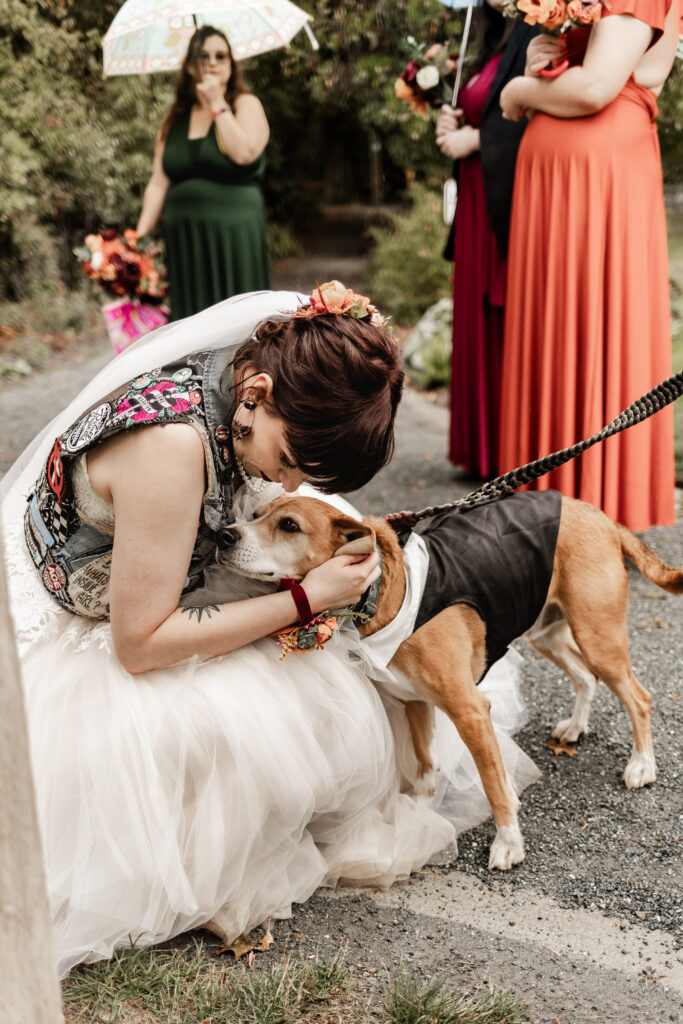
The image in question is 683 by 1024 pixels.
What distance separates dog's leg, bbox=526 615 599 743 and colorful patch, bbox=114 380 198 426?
158cm

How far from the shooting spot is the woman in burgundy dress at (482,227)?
458 centimetres

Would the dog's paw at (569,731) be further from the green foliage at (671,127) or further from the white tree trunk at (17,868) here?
the green foliage at (671,127)

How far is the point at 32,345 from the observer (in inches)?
380

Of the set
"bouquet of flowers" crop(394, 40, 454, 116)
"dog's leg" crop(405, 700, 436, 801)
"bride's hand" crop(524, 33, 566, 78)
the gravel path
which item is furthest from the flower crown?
"bouquet of flowers" crop(394, 40, 454, 116)

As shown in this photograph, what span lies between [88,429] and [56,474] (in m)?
0.16

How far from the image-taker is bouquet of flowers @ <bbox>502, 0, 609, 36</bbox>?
348cm

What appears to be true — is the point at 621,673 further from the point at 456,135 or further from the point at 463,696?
the point at 456,135

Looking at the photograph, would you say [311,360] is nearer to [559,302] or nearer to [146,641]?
[146,641]

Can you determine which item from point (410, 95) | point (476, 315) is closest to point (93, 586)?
point (476, 315)

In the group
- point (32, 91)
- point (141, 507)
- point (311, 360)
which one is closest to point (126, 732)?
point (141, 507)

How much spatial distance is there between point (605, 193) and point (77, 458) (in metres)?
2.77

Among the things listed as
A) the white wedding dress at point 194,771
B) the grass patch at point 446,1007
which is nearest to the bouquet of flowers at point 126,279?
the white wedding dress at point 194,771

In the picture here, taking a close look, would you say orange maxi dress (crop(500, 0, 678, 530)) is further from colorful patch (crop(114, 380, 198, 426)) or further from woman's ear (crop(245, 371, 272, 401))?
colorful patch (crop(114, 380, 198, 426))

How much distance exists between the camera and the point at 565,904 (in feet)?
8.22
